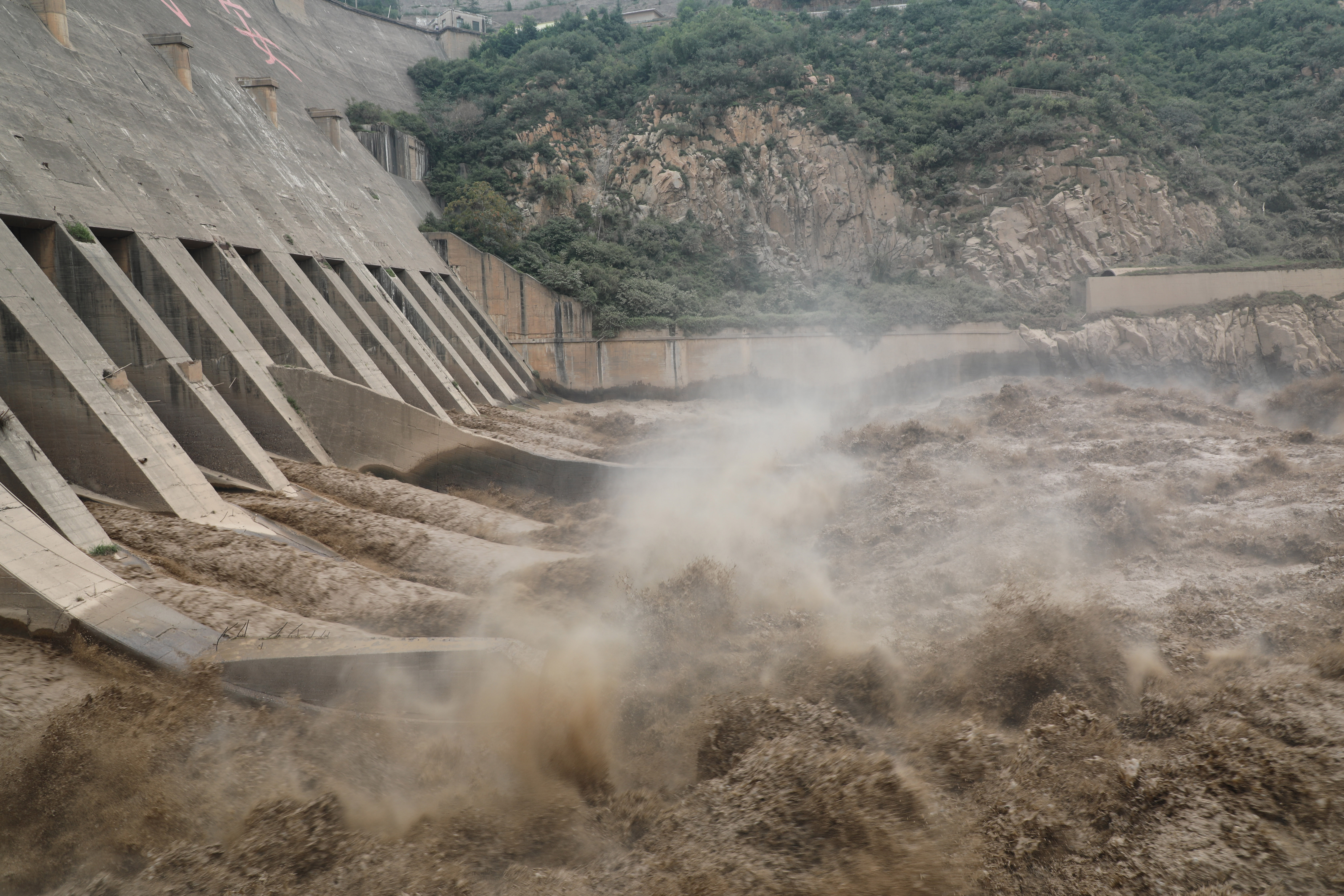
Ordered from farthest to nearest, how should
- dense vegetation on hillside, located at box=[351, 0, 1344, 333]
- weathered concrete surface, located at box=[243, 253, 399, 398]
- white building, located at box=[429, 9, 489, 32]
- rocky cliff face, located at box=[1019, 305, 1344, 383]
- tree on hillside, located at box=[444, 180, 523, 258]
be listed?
white building, located at box=[429, 9, 489, 32] → dense vegetation on hillside, located at box=[351, 0, 1344, 333] → tree on hillside, located at box=[444, 180, 523, 258] → rocky cliff face, located at box=[1019, 305, 1344, 383] → weathered concrete surface, located at box=[243, 253, 399, 398]

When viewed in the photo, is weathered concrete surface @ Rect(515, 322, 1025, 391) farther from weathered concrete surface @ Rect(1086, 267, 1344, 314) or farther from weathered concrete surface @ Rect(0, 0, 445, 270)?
weathered concrete surface @ Rect(0, 0, 445, 270)

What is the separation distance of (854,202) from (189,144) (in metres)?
23.9

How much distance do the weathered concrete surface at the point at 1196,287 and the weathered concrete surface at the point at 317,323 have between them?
22872 mm

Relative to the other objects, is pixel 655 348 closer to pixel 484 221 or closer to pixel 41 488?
pixel 484 221

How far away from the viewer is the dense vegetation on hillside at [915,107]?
29234mm

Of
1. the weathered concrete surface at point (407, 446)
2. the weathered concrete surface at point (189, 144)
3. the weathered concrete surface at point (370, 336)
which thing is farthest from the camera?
the weathered concrete surface at point (370, 336)

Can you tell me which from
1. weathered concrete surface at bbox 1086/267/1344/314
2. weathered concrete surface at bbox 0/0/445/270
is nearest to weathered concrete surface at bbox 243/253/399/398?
weathered concrete surface at bbox 0/0/445/270

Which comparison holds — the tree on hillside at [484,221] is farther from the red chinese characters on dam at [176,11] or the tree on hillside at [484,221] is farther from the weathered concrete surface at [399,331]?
the red chinese characters on dam at [176,11]

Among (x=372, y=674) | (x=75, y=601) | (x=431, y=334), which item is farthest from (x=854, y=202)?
(x=75, y=601)

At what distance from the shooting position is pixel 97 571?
7.27 m

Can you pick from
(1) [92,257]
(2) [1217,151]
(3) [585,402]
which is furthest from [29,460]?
(2) [1217,151]

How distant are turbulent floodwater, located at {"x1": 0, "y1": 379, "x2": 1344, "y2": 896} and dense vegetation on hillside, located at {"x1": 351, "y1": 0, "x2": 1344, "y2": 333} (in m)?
17.9

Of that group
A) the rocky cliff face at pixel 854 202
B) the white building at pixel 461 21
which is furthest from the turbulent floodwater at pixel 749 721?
the white building at pixel 461 21

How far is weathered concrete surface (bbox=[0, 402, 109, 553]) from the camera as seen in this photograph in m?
8.05
